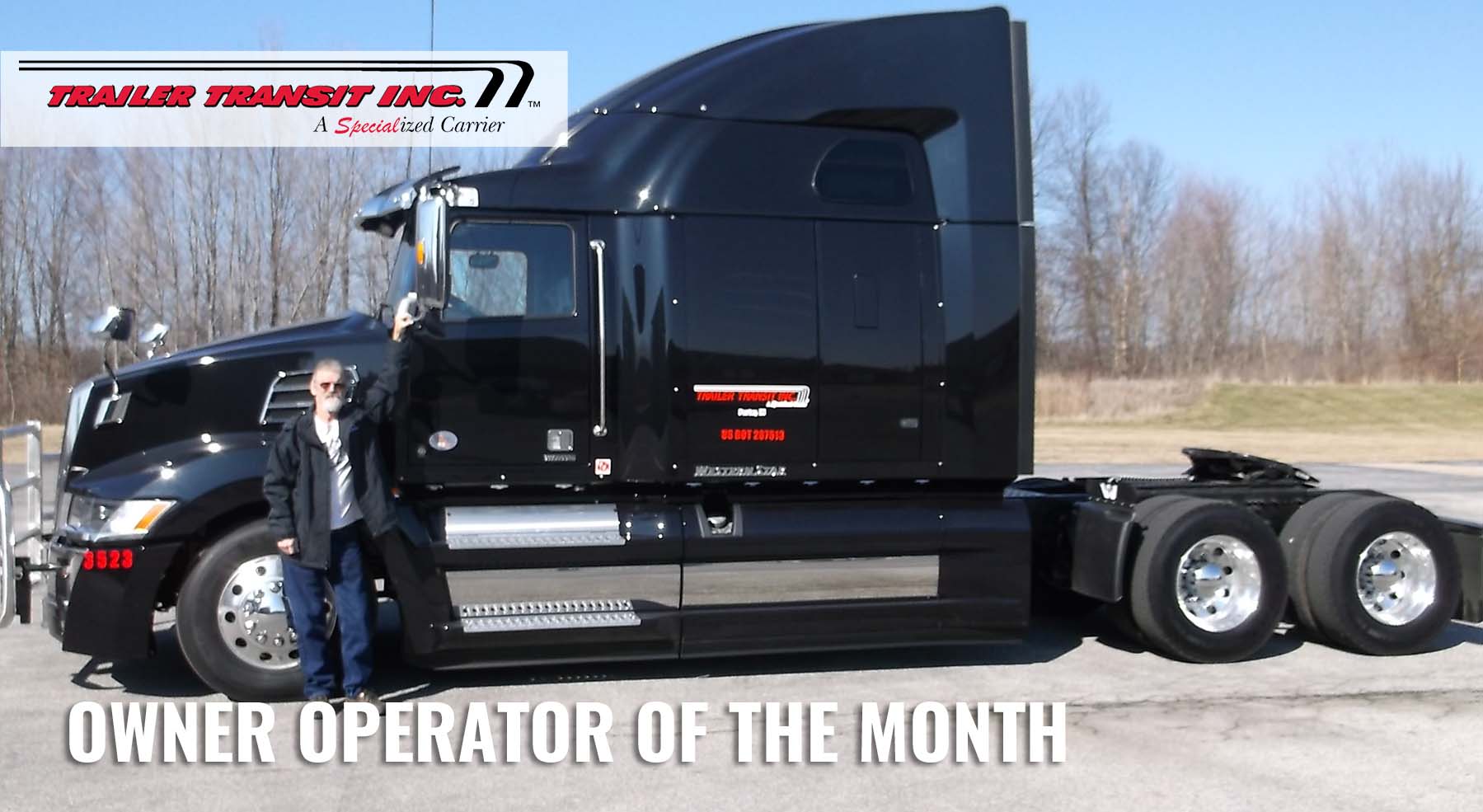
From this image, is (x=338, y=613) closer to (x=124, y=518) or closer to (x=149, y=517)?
(x=149, y=517)

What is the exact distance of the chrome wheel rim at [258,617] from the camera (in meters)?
7.04

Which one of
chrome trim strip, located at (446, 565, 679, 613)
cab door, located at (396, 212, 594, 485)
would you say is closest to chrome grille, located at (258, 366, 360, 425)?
cab door, located at (396, 212, 594, 485)

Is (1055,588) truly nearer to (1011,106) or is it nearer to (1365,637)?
(1365,637)

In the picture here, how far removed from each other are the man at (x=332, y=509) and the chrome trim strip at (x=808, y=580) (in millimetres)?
1710

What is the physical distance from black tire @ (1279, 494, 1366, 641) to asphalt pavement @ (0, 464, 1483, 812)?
25 centimetres

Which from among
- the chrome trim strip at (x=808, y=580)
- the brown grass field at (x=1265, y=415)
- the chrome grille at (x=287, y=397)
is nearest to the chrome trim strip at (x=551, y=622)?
the chrome trim strip at (x=808, y=580)

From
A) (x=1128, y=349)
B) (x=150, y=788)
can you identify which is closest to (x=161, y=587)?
(x=150, y=788)

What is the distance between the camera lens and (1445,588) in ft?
27.8

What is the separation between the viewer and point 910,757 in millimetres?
6148

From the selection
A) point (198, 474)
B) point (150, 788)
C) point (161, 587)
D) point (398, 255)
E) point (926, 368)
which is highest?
point (398, 255)

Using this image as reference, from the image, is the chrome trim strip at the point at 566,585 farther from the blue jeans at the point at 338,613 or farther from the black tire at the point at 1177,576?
the black tire at the point at 1177,576

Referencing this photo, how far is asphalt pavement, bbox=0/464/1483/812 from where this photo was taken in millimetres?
5543

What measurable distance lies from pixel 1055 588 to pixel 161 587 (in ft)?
18.4

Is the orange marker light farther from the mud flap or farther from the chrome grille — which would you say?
the mud flap
